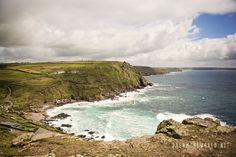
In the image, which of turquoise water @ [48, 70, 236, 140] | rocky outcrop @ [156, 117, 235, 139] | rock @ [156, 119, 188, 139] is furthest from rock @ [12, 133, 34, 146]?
turquoise water @ [48, 70, 236, 140]

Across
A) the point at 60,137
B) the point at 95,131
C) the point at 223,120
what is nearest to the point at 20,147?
the point at 60,137

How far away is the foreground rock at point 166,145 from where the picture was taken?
3894cm

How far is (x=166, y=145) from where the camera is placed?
42188mm

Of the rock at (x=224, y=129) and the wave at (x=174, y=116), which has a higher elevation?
the rock at (x=224, y=129)

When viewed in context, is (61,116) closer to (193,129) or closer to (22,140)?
(22,140)

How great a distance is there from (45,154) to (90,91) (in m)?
130

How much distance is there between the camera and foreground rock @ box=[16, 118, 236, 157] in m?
38.9

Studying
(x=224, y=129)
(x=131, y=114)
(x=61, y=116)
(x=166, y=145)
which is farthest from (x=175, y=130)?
(x=61, y=116)

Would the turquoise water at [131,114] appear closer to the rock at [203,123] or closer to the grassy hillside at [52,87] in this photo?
the grassy hillside at [52,87]

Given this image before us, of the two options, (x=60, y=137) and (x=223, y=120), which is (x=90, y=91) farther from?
(x=60, y=137)

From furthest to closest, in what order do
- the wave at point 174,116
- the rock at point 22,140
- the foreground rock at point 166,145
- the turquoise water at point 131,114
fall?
the wave at point 174,116 < the turquoise water at point 131,114 < the rock at point 22,140 < the foreground rock at point 166,145

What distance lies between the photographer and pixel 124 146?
42.3 metres

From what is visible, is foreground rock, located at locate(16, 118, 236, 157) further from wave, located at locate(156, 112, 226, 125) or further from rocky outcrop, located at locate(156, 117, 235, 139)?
wave, located at locate(156, 112, 226, 125)

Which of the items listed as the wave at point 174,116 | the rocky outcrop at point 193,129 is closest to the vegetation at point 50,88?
the wave at point 174,116
